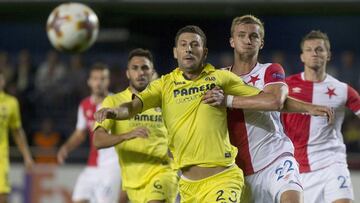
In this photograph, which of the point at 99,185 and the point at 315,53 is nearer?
the point at 315,53

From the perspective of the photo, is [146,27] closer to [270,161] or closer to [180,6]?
[180,6]

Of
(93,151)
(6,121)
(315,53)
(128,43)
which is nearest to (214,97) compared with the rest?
(315,53)

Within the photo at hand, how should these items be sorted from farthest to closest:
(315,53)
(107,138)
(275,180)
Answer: (315,53) → (107,138) → (275,180)

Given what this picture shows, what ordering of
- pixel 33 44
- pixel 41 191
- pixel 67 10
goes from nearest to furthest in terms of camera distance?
1. pixel 67 10
2. pixel 41 191
3. pixel 33 44

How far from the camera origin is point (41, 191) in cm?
1309

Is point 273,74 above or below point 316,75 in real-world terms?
above

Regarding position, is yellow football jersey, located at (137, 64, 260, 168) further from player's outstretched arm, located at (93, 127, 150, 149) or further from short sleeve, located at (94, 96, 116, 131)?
short sleeve, located at (94, 96, 116, 131)

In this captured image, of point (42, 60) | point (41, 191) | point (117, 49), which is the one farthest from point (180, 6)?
point (41, 191)

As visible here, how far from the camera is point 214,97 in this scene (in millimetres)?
6375

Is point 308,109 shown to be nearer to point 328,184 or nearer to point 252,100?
point 252,100

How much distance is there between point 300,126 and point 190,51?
1970 millimetres

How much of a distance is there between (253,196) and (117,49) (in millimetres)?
11087

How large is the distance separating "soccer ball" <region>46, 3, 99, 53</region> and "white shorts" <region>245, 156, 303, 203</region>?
3290 millimetres

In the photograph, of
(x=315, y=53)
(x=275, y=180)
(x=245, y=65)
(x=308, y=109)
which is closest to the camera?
(x=308, y=109)
